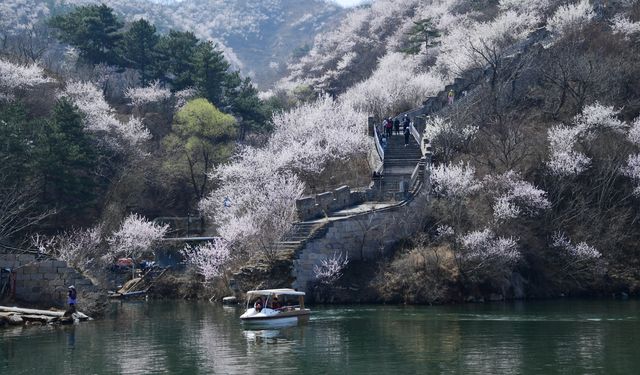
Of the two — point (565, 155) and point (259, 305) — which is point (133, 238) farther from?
point (565, 155)

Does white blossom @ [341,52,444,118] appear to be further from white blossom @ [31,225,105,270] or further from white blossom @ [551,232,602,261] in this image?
white blossom @ [551,232,602,261]

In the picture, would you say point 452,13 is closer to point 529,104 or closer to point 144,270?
point 529,104

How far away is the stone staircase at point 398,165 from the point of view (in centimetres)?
5222

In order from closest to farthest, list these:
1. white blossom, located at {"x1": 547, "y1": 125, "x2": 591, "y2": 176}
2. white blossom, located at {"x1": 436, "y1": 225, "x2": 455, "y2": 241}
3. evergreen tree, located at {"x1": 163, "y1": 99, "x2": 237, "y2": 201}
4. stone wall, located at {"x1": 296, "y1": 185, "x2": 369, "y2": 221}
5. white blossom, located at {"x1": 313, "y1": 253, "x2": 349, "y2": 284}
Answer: white blossom, located at {"x1": 313, "y1": 253, "x2": 349, "y2": 284} → white blossom, located at {"x1": 436, "y1": 225, "x2": 455, "y2": 241} → stone wall, located at {"x1": 296, "y1": 185, "x2": 369, "y2": 221} → white blossom, located at {"x1": 547, "y1": 125, "x2": 591, "y2": 176} → evergreen tree, located at {"x1": 163, "y1": 99, "x2": 237, "y2": 201}

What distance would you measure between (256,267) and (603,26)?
3890cm

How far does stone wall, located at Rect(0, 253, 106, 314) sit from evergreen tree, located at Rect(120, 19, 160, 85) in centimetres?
4366

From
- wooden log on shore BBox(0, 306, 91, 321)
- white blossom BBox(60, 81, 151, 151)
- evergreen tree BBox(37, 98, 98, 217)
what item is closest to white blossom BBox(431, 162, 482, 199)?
evergreen tree BBox(37, 98, 98, 217)

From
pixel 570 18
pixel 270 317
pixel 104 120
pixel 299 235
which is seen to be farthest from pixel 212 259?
pixel 570 18

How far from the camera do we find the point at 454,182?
52.1 metres

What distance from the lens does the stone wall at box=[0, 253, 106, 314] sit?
39969 millimetres

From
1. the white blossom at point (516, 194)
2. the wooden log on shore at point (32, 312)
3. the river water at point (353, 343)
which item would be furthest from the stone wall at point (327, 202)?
the wooden log on shore at point (32, 312)

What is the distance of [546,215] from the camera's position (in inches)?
2053

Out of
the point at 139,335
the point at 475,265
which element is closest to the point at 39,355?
the point at 139,335

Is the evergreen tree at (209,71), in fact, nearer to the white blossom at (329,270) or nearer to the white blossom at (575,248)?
the white blossom at (329,270)
